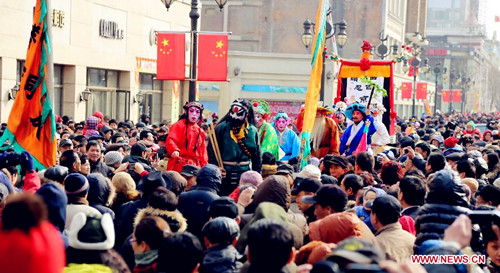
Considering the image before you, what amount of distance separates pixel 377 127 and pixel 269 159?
4.67m

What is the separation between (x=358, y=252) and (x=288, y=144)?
11.0 m

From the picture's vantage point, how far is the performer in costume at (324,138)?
581 inches

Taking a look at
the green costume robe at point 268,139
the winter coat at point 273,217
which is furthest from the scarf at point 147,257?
the green costume robe at point 268,139

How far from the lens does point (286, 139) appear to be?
1523cm

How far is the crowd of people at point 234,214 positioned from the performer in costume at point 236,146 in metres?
0.02

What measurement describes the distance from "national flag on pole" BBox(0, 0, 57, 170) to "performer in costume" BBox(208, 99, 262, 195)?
220 centimetres

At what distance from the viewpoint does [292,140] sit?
50.0 ft

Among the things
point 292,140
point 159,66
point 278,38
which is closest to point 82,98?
point 159,66

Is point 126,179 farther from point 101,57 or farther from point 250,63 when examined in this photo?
point 250,63

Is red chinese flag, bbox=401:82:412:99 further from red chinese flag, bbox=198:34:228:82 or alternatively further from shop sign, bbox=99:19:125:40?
red chinese flag, bbox=198:34:228:82

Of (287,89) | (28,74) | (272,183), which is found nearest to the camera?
(272,183)

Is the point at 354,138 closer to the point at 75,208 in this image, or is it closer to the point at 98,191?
the point at 98,191

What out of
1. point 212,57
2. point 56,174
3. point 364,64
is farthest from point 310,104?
point 364,64

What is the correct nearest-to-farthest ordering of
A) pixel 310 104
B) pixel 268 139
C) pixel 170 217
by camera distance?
1. pixel 170 217
2. pixel 310 104
3. pixel 268 139
